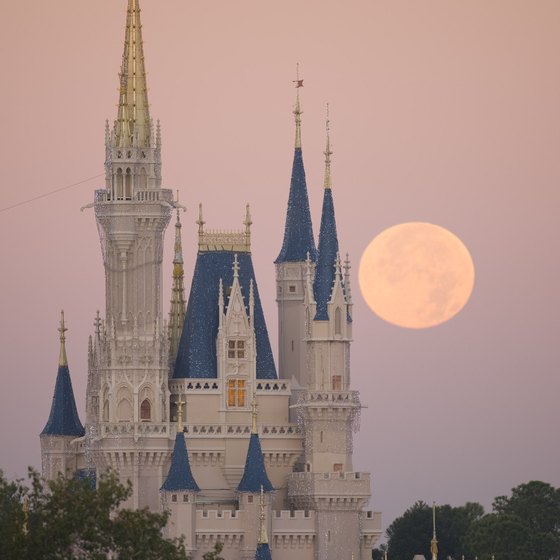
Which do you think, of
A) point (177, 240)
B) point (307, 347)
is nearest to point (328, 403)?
point (307, 347)

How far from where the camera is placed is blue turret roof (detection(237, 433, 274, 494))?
157 m

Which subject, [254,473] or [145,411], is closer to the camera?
[254,473]

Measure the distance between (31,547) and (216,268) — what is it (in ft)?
151

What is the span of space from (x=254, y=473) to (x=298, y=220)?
14.7 metres

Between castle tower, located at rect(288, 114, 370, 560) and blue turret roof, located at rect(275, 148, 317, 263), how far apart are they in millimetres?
5917

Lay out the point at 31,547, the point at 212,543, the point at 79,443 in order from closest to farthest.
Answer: the point at 31,547, the point at 212,543, the point at 79,443

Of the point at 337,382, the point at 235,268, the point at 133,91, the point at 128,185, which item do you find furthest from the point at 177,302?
the point at 337,382

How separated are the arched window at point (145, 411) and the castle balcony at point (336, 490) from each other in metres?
7.74

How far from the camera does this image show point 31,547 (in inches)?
4702

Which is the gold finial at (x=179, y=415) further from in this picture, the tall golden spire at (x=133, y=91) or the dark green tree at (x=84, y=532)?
the dark green tree at (x=84, y=532)

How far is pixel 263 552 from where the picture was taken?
15475cm

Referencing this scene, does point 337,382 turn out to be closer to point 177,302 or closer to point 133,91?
point 177,302

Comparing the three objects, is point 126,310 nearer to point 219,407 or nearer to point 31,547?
point 219,407

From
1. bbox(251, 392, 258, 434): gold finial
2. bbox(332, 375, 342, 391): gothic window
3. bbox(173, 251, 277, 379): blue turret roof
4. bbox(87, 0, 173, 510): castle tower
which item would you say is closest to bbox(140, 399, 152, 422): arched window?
bbox(87, 0, 173, 510): castle tower
